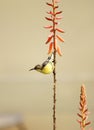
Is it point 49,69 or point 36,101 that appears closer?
point 49,69

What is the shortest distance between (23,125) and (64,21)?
1.64 ft

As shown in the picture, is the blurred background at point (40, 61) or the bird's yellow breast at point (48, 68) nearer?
the bird's yellow breast at point (48, 68)

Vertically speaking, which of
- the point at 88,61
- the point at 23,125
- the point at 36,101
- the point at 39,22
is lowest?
the point at 23,125

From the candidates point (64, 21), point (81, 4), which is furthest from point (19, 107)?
point (81, 4)

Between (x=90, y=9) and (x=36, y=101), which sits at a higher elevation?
(x=90, y=9)

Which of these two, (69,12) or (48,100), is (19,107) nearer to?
(48,100)

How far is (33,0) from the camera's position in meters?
1.13

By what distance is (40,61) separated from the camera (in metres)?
1.15

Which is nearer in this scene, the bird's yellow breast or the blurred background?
the bird's yellow breast

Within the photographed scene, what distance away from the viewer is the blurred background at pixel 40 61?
44.6 inches

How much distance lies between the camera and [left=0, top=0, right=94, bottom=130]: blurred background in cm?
113

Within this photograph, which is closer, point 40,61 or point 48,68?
point 48,68

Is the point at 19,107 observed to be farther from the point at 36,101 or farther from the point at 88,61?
the point at 88,61

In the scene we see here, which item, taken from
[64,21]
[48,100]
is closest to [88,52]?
[64,21]
